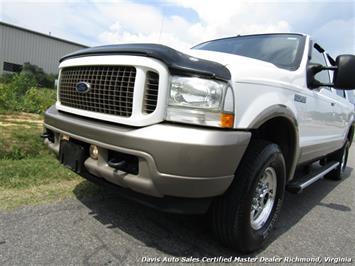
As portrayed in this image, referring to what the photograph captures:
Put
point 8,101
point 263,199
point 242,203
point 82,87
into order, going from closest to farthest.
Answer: point 242,203 → point 82,87 → point 263,199 → point 8,101

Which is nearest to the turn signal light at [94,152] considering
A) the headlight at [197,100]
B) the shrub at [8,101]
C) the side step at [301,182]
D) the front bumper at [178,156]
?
the front bumper at [178,156]

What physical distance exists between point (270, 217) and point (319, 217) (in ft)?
3.69

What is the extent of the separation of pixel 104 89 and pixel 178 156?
84 cm

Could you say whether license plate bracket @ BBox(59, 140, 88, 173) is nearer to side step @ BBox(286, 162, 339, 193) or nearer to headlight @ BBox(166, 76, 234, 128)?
headlight @ BBox(166, 76, 234, 128)

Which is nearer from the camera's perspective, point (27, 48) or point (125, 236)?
point (125, 236)

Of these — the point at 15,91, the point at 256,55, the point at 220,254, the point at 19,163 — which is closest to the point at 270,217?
the point at 220,254

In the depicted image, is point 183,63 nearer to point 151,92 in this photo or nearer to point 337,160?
point 151,92

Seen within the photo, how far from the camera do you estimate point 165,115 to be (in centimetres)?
223

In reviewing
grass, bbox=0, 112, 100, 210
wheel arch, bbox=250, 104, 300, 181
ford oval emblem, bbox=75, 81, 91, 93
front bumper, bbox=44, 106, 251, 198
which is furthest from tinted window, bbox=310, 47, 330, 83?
grass, bbox=0, 112, 100, 210

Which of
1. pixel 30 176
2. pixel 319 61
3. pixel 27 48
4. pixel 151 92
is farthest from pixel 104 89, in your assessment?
pixel 27 48

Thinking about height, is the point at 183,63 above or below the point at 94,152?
above

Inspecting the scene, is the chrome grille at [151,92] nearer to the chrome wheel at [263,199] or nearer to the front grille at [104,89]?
the front grille at [104,89]

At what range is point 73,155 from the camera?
2.70 m

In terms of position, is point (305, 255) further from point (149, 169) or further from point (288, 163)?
point (149, 169)
